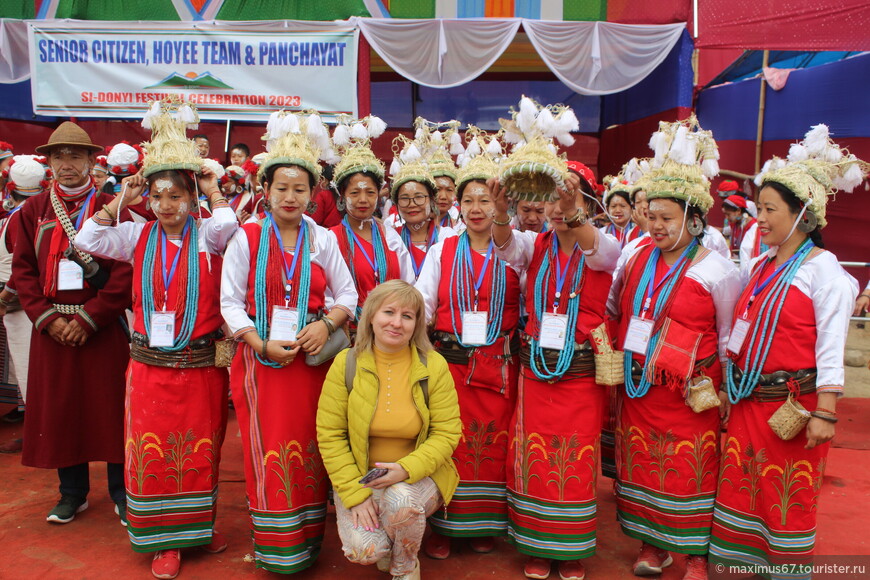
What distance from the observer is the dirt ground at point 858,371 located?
687cm

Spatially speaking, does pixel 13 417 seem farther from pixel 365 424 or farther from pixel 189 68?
pixel 189 68

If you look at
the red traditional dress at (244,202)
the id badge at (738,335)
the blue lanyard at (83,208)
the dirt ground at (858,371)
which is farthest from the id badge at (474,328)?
the dirt ground at (858,371)

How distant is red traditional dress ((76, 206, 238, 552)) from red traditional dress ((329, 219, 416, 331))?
2.30 ft

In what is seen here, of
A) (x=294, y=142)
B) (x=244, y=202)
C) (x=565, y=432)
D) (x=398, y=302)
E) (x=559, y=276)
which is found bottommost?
(x=565, y=432)

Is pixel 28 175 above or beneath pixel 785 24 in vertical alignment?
beneath

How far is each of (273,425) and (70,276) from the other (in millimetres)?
1422

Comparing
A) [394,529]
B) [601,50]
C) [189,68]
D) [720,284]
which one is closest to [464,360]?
[394,529]

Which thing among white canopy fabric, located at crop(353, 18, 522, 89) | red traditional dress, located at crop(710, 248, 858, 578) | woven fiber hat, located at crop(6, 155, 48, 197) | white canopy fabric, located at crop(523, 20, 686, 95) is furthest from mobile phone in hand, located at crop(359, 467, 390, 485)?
white canopy fabric, located at crop(523, 20, 686, 95)

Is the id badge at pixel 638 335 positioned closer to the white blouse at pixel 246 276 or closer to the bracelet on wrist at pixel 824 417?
the bracelet on wrist at pixel 824 417

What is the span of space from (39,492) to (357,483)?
98.1 inches

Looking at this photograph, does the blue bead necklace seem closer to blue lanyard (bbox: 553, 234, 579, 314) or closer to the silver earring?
blue lanyard (bbox: 553, 234, 579, 314)

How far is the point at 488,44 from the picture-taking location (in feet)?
27.8

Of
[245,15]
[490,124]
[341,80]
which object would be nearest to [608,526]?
[341,80]

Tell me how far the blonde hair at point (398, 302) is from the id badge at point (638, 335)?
37.3 inches
